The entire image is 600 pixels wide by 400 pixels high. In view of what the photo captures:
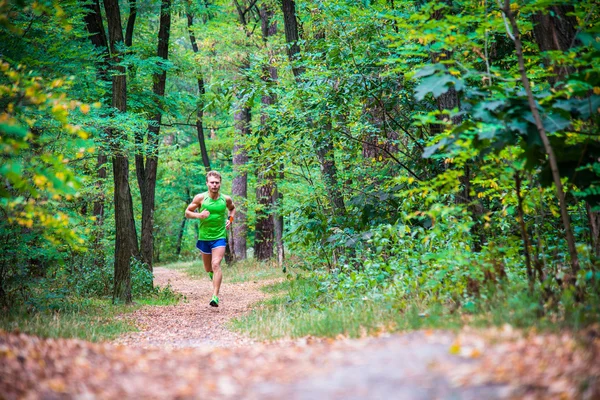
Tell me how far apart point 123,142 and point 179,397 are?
21.3 ft

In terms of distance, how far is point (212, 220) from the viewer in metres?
8.92

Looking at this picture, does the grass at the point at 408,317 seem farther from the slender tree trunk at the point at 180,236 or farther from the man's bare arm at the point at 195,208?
the slender tree trunk at the point at 180,236

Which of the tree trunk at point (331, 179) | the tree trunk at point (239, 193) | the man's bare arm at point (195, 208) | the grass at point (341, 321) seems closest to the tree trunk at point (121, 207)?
Answer: the man's bare arm at point (195, 208)

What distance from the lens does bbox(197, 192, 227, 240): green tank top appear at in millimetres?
8891

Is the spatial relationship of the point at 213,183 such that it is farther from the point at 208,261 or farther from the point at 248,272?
the point at 248,272

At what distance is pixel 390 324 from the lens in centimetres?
466

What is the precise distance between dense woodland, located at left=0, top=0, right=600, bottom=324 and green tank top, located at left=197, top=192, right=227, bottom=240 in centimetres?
129

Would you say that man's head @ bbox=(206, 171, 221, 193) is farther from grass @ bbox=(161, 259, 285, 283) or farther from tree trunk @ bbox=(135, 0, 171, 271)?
grass @ bbox=(161, 259, 285, 283)

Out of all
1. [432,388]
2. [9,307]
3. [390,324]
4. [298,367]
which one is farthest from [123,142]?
[432,388]

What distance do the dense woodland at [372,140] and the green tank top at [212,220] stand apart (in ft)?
4.25

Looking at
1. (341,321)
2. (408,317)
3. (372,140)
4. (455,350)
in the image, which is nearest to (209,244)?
(372,140)

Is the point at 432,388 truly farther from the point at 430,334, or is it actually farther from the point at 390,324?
the point at 390,324

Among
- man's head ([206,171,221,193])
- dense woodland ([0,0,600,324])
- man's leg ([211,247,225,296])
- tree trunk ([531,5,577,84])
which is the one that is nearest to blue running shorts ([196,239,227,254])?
man's leg ([211,247,225,296])

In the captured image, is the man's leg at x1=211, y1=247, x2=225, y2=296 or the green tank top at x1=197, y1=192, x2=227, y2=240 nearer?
the man's leg at x1=211, y1=247, x2=225, y2=296
